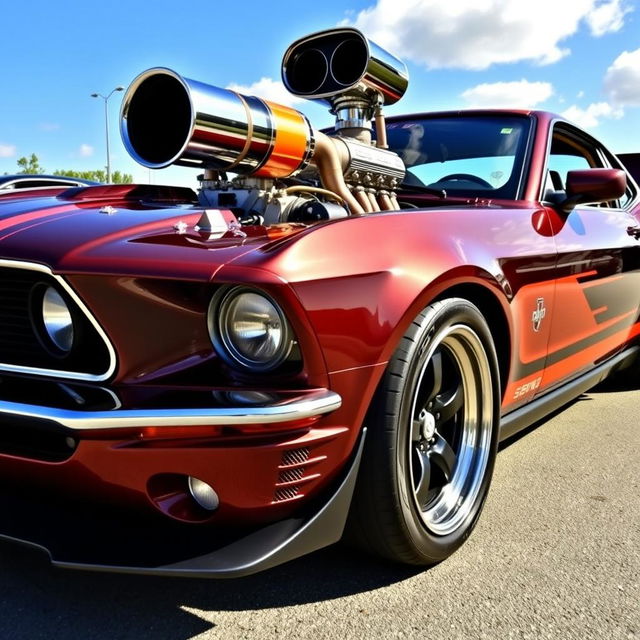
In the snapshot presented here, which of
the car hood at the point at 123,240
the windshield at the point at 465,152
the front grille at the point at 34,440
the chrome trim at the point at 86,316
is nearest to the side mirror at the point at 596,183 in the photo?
the windshield at the point at 465,152

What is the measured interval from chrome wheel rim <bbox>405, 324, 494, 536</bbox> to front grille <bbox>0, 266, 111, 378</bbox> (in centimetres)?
91

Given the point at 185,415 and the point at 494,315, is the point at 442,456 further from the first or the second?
the point at 185,415

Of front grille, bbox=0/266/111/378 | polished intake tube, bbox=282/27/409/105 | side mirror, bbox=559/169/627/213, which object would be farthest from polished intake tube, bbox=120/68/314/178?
side mirror, bbox=559/169/627/213

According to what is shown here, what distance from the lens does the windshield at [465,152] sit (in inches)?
118

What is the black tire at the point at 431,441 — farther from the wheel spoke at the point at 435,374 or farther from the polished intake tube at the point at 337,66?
the polished intake tube at the point at 337,66

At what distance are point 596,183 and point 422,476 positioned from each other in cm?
148

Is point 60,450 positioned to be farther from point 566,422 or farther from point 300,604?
point 566,422

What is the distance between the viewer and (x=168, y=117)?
242cm

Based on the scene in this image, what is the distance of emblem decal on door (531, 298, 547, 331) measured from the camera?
8.13 ft

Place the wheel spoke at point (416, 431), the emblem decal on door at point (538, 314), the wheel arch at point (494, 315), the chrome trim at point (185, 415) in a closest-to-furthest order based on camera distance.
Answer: the chrome trim at point (185, 415)
the wheel spoke at point (416, 431)
the wheel arch at point (494, 315)
the emblem decal on door at point (538, 314)

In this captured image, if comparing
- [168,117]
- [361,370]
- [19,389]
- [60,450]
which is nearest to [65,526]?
[60,450]

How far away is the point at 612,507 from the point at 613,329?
1.19 metres

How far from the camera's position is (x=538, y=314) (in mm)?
2502

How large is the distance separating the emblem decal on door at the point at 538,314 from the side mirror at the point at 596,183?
1.92 feet
